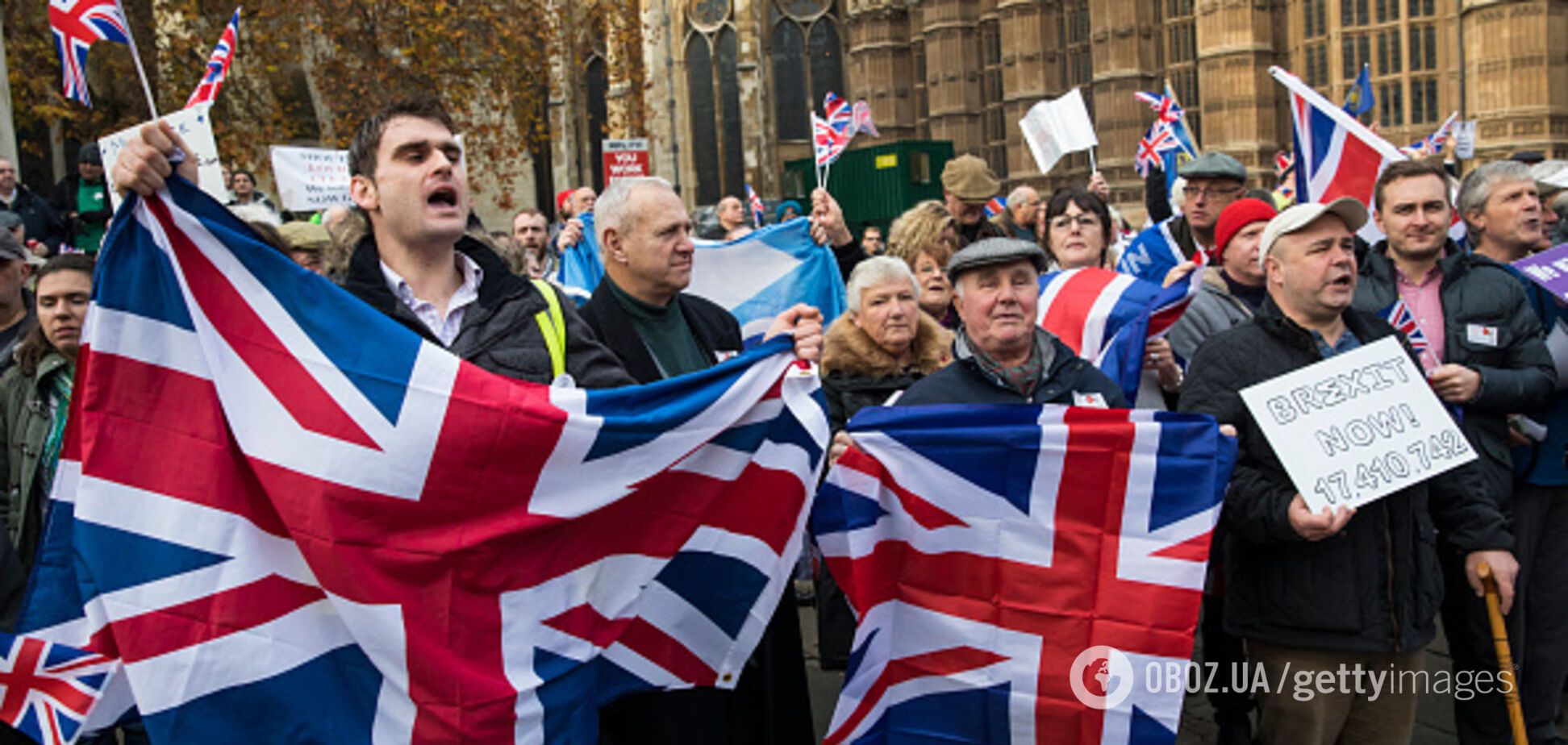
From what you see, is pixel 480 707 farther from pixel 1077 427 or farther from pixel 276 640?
pixel 1077 427

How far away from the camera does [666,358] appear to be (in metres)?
4.24

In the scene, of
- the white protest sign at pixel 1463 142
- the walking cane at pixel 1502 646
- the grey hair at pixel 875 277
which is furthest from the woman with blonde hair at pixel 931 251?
the white protest sign at pixel 1463 142

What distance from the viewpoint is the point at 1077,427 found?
388 centimetres

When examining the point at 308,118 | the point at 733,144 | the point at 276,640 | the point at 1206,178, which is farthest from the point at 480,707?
the point at 733,144

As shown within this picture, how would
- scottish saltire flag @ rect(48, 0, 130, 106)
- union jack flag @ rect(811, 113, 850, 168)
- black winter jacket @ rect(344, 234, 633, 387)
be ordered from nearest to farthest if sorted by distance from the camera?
1. black winter jacket @ rect(344, 234, 633, 387)
2. scottish saltire flag @ rect(48, 0, 130, 106)
3. union jack flag @ rect(811, 113, 850, 168)

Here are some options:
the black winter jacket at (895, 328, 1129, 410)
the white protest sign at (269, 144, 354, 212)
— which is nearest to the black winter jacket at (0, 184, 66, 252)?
the white protest sign at (269, 144, 354, 212)

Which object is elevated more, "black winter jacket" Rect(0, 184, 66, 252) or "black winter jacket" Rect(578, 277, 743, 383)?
"black winter jacket" Rect(0, 184, 66, 252)

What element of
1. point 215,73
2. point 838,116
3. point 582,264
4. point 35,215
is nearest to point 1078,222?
point 582,264

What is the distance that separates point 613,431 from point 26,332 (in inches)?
112

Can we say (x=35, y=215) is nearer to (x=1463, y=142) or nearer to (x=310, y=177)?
(x=310, y=177)

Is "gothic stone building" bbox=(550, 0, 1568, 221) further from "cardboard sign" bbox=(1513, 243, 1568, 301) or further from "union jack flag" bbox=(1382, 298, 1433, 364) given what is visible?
"union jack flag" bbox=(1382, 298, 1433, 364)

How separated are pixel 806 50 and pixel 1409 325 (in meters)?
29.9

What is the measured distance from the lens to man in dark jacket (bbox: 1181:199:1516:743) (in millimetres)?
3857

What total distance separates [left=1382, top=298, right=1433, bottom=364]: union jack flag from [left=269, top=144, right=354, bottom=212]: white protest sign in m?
8.33
